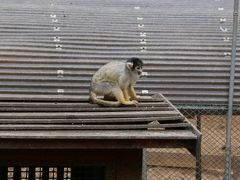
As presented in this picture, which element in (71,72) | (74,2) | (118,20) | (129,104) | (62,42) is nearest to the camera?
(129,104)

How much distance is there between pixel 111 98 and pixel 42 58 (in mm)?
2173

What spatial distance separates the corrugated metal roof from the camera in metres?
7.27

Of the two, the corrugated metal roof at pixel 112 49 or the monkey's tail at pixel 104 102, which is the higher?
the corrugated metal roof at pixel 112 49

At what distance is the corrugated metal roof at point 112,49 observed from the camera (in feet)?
23.8

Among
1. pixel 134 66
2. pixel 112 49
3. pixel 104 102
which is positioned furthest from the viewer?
pixel 112 49

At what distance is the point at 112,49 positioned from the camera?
789cm

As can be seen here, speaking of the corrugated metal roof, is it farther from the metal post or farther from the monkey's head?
the monkey's head

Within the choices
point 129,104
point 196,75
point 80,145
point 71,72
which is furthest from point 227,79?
point 80,145

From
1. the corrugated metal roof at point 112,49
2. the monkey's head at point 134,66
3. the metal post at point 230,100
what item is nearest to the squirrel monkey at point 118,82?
the monkey's head at point 134,66

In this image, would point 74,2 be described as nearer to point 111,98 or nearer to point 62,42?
point 62,42

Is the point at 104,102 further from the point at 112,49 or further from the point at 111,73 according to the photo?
the point at 112,49

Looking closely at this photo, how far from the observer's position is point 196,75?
7.50 metres

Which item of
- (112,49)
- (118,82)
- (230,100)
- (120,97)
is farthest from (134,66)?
(112,49)

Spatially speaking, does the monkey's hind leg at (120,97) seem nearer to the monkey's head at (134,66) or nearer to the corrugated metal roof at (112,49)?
the monkey's head at (134,66)
